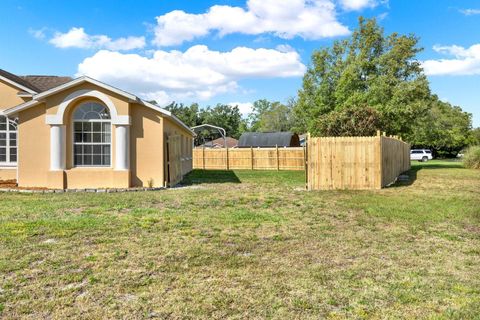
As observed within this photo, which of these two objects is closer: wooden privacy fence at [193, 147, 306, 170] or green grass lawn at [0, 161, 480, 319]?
green grass lawn at [0, 161, 480, 319]

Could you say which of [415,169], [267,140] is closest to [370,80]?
[415,169]

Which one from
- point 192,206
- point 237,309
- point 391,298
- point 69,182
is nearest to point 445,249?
point 391,298

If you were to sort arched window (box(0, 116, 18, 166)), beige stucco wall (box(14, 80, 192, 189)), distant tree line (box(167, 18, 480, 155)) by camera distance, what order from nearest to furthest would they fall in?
1. beige stucco wall (box(14, 80, 192, 189))
2. arched window (box(0, 116, 18, 166))
3. distant tree line (box(167, 18, 480, 155))

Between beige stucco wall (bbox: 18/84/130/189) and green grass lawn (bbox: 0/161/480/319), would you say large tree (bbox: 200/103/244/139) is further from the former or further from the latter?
green grass lawn (bbox: 0/161/480/319)

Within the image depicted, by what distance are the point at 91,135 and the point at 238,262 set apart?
408 inches

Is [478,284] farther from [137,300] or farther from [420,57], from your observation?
[420,57]

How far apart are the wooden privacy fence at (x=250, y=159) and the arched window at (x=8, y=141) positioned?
16299 mm

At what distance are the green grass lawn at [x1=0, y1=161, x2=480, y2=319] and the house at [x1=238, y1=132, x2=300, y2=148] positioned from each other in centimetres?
2694

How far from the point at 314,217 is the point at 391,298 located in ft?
15.0

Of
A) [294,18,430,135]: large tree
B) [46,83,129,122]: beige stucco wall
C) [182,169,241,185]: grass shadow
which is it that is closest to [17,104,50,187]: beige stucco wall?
[46,83,129,122]: beige stucco wall

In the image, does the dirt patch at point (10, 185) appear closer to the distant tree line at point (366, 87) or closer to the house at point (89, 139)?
the house at point (89, 139)

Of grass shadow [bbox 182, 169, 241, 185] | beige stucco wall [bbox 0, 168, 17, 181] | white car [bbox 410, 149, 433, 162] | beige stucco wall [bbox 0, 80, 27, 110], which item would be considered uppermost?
beige stucco wall [bbox 0, 80, 27, 110]

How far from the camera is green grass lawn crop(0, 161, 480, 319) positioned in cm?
368

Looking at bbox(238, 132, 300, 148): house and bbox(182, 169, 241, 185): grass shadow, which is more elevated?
bbox(238, 132, 300, 148): house
